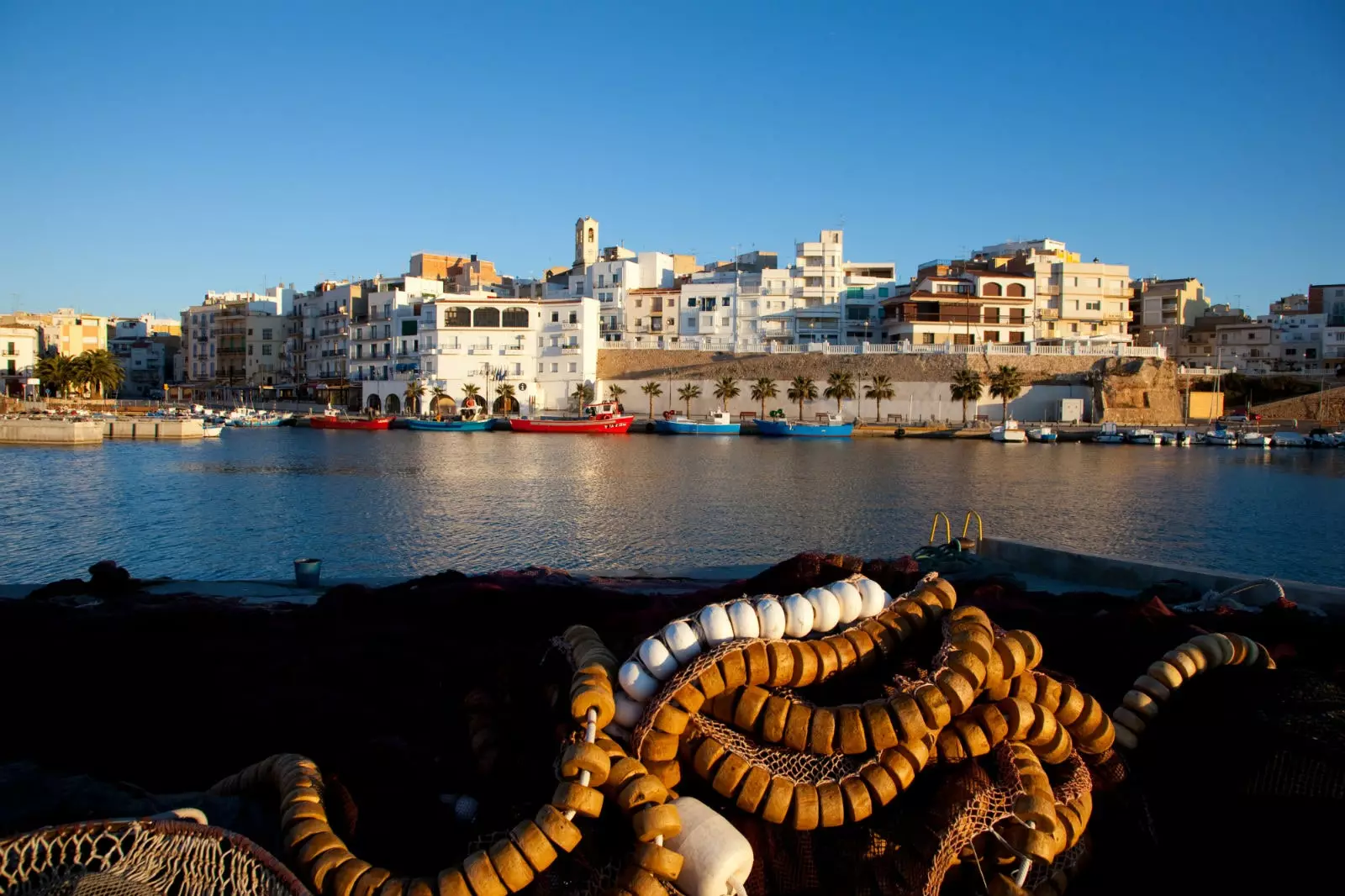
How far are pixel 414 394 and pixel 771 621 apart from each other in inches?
2412

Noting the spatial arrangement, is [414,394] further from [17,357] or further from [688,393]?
[17,357]

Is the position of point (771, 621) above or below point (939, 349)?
below

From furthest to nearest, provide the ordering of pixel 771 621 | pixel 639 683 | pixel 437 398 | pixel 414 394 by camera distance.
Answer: pixel 437 398 → pixel 414 394 → pixel 771 621 → pixel 639 683

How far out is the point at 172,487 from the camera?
1062 inches

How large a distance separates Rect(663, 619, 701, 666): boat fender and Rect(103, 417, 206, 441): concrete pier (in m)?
51.7

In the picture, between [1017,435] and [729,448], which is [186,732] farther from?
[1017,435]

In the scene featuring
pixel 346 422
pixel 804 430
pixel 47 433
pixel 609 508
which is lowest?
pixel 609 508

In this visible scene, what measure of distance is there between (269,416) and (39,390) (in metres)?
23.6

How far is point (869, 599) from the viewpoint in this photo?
12.5ft

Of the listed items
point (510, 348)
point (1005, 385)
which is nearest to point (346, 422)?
point (510, 348)

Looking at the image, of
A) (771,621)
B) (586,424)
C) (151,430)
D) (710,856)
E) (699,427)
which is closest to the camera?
(710,856)

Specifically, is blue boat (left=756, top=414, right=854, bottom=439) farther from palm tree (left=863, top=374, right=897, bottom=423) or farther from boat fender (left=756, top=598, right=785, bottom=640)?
boat fender (left=756, top=598, right=785, bottom=640)

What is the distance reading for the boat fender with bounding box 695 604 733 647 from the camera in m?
3.38

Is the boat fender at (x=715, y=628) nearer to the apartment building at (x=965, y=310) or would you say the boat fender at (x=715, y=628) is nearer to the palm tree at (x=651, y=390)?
the palm tree at (x=651, y=390)
